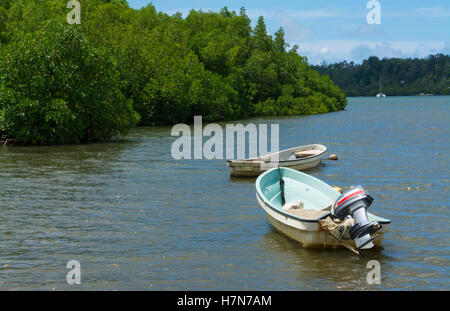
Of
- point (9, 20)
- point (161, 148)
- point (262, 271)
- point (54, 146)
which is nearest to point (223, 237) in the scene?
point (262, 271)

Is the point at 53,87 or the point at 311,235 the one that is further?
the point at 53,87

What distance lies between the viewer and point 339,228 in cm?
1684

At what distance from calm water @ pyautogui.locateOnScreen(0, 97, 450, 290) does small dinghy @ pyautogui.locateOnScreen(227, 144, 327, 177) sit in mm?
798

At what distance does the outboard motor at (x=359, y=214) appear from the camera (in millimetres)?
16141

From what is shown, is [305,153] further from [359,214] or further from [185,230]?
[359,214]

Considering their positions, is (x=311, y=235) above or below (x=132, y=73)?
below

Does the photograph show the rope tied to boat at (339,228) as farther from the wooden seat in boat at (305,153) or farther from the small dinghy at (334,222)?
the wooden seat in boat at (305,153)

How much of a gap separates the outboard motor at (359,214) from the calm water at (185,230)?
79 cm

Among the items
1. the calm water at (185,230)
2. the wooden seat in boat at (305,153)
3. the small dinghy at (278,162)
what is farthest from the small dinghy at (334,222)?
the wooden seat in boat at (305,153)

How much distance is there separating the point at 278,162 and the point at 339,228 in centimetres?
1574

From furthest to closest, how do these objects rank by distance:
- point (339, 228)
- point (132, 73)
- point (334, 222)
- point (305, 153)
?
point (132, 73) → point (305, 153) → point (334, 222) → point (339, 228)

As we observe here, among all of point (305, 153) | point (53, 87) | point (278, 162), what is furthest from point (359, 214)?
point (53, 87)

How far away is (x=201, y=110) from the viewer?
270ft
